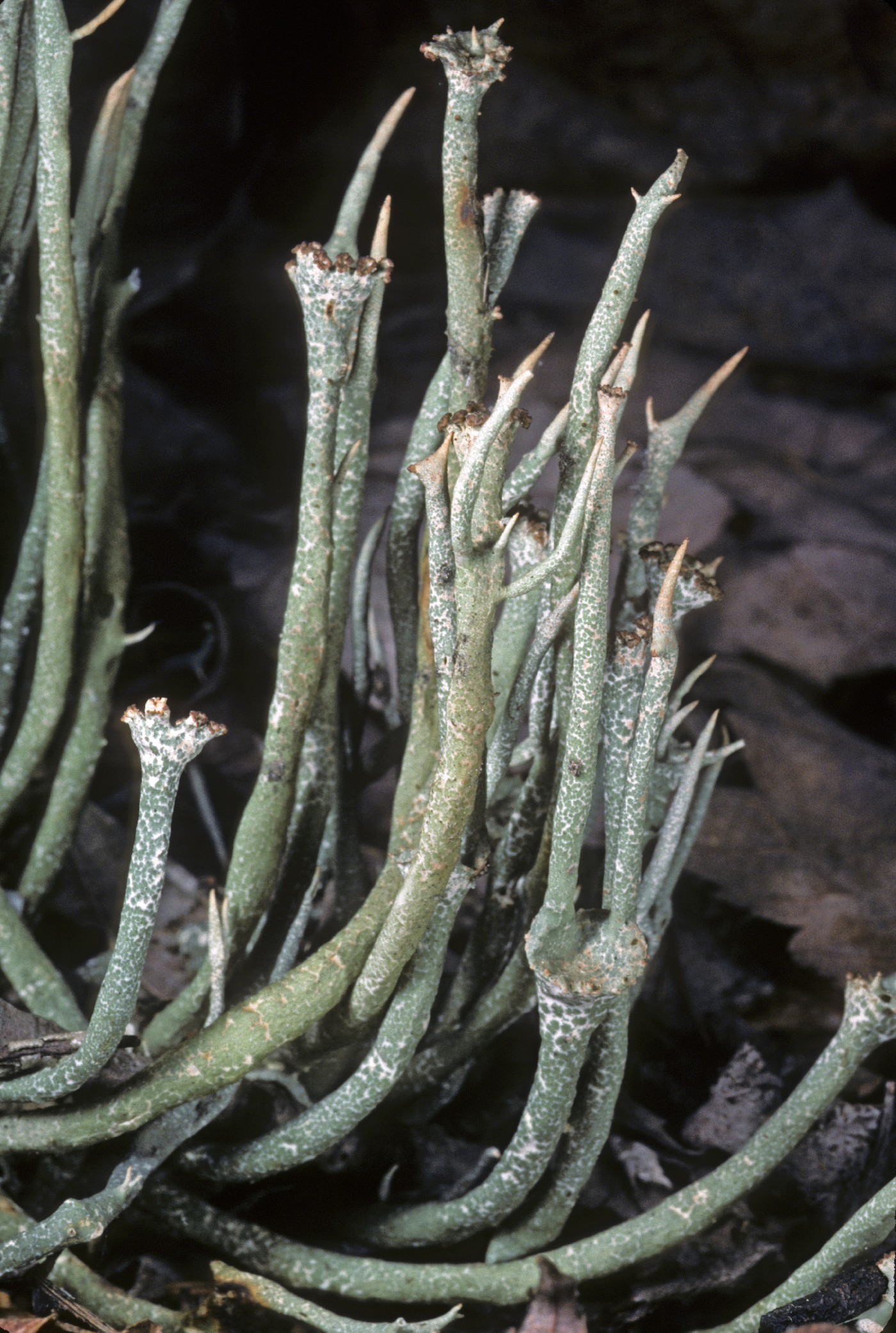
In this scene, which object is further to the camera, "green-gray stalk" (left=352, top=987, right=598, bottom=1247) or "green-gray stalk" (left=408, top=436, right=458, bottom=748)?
"green-gray stalk" (left=352, top=987, right=598, bottom=1247)

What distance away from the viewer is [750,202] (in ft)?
5.06

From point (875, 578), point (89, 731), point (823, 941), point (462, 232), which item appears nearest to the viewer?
point (462, 232)

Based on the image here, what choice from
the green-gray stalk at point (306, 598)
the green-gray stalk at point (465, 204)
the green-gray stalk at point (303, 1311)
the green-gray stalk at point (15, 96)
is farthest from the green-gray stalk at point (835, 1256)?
the green-gray stalk at point (15, 96)

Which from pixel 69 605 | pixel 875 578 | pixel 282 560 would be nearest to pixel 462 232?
pixel 69 605

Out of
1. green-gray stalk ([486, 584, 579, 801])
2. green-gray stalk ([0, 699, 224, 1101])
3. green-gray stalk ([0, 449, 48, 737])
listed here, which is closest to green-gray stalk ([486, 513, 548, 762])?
green-gray stalk ([486, 584, 579, 801])

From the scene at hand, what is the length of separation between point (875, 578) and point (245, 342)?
87 cm

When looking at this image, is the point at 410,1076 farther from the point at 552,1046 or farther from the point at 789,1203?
the point at 789,1203

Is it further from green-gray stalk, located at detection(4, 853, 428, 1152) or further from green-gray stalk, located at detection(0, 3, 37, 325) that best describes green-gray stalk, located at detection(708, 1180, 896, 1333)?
green-gray stalk, located at detection(0, 3, 37, 325)

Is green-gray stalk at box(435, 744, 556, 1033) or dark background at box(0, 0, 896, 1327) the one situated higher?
dark background at box(0, 0, 896, 1327)

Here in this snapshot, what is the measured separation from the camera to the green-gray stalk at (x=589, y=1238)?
695mm

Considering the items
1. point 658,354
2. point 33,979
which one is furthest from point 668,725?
point 658,354

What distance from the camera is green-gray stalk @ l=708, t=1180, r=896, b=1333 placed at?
0.65 meters

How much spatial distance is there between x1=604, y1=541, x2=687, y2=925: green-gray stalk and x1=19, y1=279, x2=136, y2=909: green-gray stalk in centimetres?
47

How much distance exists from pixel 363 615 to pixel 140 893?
0.32m
